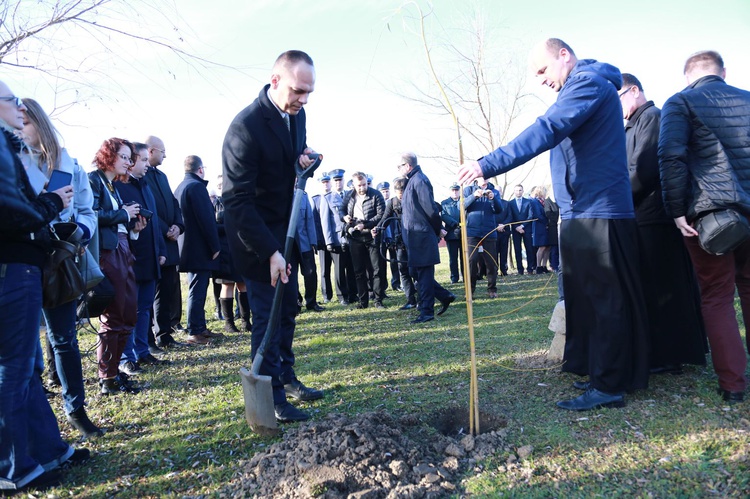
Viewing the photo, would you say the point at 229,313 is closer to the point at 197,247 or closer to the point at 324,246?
the point at 197,247

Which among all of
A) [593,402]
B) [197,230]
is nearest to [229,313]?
[197,230]

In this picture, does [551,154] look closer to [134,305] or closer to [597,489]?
[597,489]

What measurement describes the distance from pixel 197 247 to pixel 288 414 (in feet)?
12.9

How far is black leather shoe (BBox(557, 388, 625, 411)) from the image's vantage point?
3.42 metres

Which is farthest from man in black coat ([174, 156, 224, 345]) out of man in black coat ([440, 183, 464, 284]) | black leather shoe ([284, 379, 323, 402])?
man in black coat ([440, 183, 464, 284])

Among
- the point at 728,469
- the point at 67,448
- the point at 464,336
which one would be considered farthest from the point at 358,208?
the point at 728,469

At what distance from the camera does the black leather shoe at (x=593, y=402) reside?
3.42 meters

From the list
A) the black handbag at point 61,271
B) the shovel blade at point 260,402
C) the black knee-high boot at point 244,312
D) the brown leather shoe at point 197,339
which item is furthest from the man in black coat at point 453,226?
the black handbag at point 61,271

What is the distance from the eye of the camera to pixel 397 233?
369 inches

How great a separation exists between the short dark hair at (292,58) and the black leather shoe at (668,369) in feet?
11.9

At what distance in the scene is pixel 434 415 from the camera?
11.6 feet

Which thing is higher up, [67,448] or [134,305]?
[134,305]

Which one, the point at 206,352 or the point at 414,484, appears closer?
the point at 414,484

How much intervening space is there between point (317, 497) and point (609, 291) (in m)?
2.38
